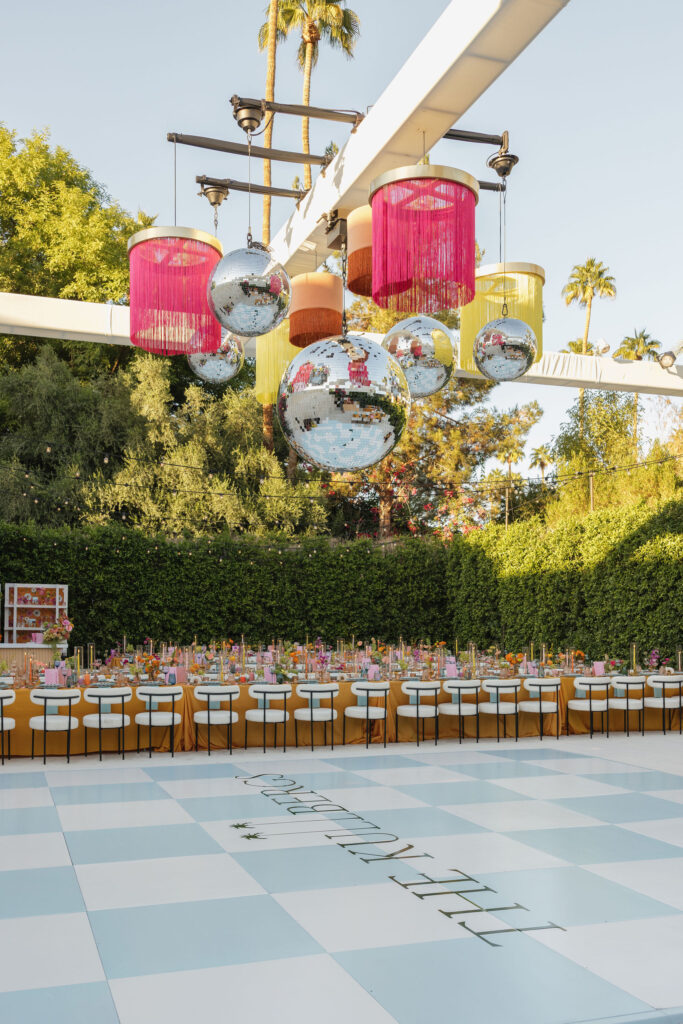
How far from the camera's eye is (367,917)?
161 inches

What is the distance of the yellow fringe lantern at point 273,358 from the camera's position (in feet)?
15.2

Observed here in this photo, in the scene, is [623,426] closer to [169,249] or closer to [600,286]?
[600,286]

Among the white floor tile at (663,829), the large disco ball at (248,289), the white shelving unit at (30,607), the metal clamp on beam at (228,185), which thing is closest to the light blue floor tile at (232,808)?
the white floor tile at (663,829)

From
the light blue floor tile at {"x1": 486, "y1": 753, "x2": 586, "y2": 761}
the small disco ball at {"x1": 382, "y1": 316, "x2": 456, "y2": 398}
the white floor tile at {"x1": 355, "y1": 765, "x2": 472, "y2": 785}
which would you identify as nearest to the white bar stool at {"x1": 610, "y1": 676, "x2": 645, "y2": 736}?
the light blue floor tile at {"x1": 486, "y1": 753, "x2": 586, "y2": 761}

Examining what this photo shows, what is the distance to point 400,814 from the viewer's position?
625 cm

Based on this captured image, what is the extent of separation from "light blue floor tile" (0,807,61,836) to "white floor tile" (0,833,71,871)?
153mm

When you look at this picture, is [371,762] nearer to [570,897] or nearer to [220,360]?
[570,897]

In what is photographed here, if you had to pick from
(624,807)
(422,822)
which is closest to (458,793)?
(422,822)

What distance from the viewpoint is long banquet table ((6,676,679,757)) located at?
27.7ft

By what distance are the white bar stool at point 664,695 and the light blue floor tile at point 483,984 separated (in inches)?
280

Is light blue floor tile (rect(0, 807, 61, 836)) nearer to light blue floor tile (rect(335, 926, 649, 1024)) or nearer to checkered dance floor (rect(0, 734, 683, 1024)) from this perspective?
checkered dance floor (rect(0, 734, 683, 1024))

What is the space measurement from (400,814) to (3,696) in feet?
12.8

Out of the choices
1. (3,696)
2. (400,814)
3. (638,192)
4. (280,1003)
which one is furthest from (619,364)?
(280,1003)

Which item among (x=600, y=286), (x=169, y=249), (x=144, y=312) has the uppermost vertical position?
(x=600, y=286)
